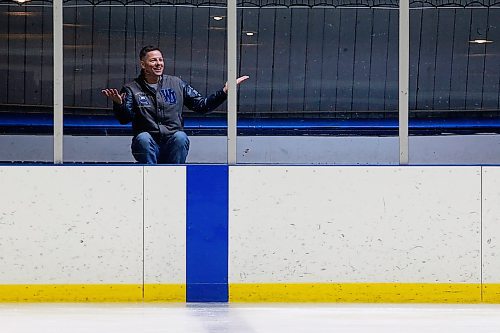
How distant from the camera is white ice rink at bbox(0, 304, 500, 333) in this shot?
242 inches

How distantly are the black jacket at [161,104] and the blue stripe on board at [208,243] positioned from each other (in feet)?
1.46

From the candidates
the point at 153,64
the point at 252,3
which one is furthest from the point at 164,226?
the point at 252,3

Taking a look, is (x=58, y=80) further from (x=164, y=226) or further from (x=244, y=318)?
(x=244, y=318)

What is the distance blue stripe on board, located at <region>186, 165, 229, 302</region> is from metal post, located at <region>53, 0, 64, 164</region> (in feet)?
2.73

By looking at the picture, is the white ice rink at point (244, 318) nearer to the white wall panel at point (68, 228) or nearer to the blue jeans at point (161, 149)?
the white wall panel at point (68, 228)

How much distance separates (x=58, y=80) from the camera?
718 cm

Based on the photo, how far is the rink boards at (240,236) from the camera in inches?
276

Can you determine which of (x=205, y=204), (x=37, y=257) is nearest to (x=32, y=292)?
(x=37, y=257)

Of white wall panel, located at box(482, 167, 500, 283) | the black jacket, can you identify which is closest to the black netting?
the black jacket

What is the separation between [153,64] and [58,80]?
1.92 ft

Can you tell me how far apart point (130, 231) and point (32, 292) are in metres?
0.68

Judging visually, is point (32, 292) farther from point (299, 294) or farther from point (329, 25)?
point (329, 25)

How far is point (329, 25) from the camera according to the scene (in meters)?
7.27

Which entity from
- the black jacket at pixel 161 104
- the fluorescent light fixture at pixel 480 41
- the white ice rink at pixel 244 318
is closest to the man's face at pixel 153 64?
the black jacket at pixel 161 104
